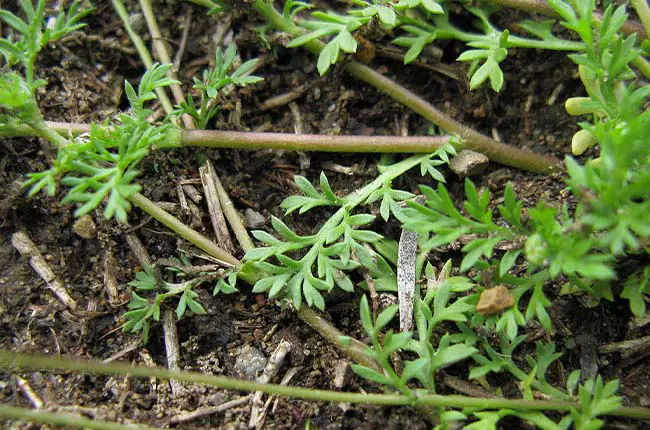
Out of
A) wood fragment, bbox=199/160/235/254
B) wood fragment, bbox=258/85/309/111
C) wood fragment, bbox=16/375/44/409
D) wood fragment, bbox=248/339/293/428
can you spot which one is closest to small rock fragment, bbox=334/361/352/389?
wood fragment, bbox=248/339/293/428

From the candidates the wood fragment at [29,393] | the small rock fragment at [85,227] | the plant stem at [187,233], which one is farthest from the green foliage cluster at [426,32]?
the wood fragment at [29,393]

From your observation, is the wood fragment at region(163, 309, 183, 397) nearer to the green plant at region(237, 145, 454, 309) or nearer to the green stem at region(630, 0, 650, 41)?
the green plant at region(237, 145, 454, 309)

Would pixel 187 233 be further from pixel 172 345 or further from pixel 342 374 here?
pixel 342 374

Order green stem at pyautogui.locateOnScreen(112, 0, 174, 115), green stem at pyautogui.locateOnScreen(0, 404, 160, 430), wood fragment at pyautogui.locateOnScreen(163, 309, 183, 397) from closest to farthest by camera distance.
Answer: green stem at pyautogui.locateOnScreen(0, 404, 160, 430) → wood fragment at pyautogui.locateOnScreen(163, 309, 183, 397) → green stem at pyautogui.locateOnScreen(112, 0, 174, 115)

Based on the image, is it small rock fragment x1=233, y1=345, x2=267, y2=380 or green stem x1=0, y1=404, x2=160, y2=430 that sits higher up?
green stem x1=0, y1=404, x2=160, y2=430

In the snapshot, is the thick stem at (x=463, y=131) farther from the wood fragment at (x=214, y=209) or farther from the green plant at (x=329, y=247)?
the wood fragment at (x=214, y=209)

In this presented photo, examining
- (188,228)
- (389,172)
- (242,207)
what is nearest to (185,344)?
(188,228)

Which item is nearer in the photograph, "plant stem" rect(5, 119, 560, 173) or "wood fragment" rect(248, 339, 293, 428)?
"wood fragment" rect(248, 339, 293, 428)
